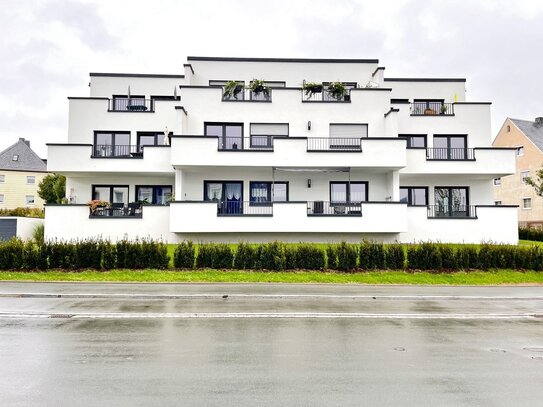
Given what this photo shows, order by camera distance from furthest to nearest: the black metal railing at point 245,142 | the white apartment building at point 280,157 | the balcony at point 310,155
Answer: the black metal railing at point 245,142
the balcony at point 310,155
the white apartment building at point 280,157

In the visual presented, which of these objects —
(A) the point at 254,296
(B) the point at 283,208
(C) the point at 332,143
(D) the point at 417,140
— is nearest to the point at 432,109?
(D) the point at 417,140

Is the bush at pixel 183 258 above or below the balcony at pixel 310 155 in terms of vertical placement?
below

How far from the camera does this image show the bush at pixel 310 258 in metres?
17.4

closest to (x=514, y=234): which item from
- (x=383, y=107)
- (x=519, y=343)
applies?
(x=383, y=107)

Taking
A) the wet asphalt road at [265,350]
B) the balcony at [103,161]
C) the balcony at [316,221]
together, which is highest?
the balcony at [103,161]

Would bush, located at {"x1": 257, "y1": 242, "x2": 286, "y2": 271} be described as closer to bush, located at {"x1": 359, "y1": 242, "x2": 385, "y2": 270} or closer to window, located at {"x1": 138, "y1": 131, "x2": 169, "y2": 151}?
bush, located at {"x1": 359, "y1": 242, "x2": 385, "y2": 270}

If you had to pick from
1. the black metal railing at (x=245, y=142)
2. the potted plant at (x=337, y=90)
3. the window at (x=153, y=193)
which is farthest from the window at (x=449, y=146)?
the window at (x=153, y=193)

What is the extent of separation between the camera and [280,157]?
2272 centimetres

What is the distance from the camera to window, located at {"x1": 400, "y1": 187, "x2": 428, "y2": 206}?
85.0ft

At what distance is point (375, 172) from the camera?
A: 24500 millimetres

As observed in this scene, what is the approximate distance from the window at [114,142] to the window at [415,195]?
16.2m

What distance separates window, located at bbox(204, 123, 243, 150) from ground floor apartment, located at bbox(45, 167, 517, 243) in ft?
5.06

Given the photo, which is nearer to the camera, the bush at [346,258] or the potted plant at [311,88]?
the bush at [346,258]

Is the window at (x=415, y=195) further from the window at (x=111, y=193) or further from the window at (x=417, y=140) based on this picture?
the window at (x=111, y=193)
